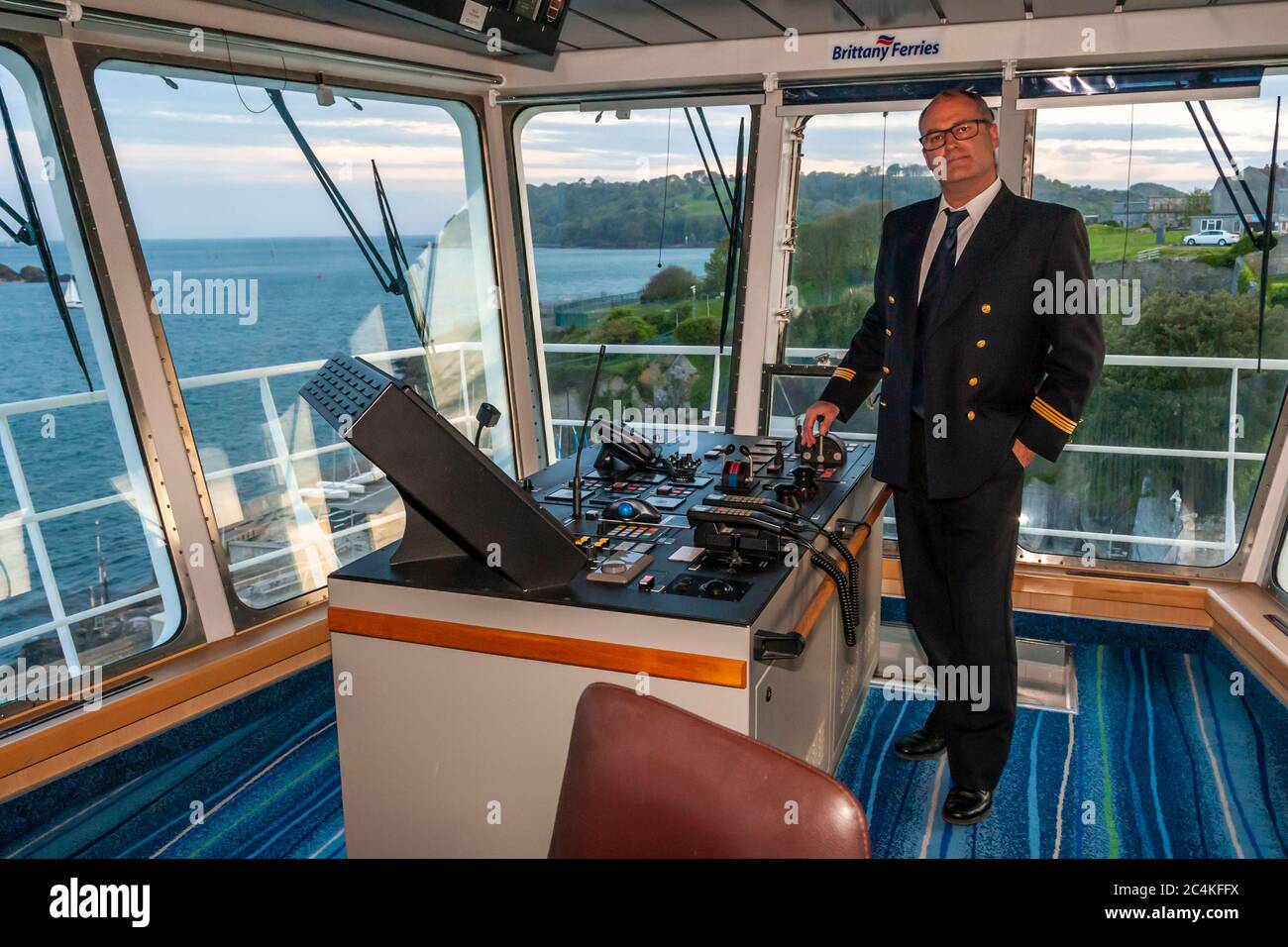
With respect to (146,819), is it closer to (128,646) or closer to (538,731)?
(128,646)

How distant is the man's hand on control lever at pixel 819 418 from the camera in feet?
9.39

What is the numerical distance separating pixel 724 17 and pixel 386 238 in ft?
5.34

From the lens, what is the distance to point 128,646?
128 inches

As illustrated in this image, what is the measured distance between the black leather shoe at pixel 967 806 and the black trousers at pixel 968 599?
1.0 inches

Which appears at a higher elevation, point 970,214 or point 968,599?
point 970,214

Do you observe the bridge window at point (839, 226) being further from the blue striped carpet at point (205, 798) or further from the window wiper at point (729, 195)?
the blue striped carpet at point (205, 798)

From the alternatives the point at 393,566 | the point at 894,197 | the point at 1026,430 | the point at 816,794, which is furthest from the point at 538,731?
the point at 894,197

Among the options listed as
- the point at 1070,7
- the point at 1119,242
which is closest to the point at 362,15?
the point at 1070,7

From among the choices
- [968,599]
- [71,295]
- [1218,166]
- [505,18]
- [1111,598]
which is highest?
[505,18]

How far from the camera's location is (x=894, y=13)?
362cm

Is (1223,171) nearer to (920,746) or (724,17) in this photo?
(724,17)

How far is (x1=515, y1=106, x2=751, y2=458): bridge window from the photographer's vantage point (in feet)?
14.6

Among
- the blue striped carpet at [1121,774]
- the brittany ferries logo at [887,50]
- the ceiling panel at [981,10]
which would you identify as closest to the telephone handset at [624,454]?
the blue striped carpet at [1121,774]
